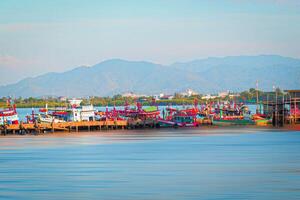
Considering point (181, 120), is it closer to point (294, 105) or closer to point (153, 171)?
point (294, 105)

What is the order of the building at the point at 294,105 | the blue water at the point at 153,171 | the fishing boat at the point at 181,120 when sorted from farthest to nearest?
the fishing boat at the point at 181,120 < the building at the point at 294,105 < the blue water at the point at 153,171

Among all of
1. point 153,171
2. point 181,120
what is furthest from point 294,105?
point 153,171

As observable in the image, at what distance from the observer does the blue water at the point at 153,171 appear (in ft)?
133

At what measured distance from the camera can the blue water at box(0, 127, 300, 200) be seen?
133ft

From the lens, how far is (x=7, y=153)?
67500 millimetres

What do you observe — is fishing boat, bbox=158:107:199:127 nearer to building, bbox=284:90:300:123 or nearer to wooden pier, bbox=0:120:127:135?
wooden pier, bbox=0:120:127:135

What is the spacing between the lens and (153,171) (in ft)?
166

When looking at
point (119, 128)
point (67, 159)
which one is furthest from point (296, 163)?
point (119, 128)

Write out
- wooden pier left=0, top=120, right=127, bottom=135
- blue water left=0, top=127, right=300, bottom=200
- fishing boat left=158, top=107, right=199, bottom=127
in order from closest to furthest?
blue water left=0, top=127, right=300, bottom=200
wooden pier left=0, top=120, right=127, bottom=135
fishing boat left=158, top=107, right=199, bottom=127

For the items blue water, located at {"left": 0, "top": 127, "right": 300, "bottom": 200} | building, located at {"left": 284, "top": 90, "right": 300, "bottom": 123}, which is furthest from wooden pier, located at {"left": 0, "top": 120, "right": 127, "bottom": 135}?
building, located at {"left": 284, "top": 90, "right": 300, "bottom": 123}

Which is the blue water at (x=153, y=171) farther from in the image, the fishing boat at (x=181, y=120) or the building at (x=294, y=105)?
the fishing boat at (x=181, y=120)

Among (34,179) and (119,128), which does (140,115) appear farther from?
(34,179)

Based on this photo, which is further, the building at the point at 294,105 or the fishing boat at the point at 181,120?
the fishing boat at the point at 181,120

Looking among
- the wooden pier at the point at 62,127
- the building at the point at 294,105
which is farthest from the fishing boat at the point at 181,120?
the building at the point at 294,105
